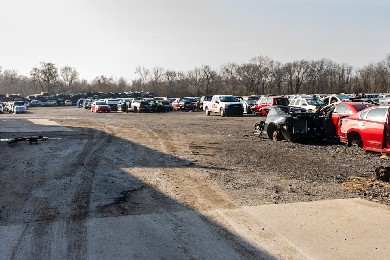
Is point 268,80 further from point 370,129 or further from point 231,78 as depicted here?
point 370,129

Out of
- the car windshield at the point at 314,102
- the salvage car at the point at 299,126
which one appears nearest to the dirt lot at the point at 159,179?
the salvage car at the point at 299,126

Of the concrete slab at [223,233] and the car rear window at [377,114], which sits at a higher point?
the car rear window at [377,114]

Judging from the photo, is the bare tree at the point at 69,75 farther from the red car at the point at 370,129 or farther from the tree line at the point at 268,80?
the red car at the point at 370,129

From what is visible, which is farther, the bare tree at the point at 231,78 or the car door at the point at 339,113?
the bare tree at the point at 231,78

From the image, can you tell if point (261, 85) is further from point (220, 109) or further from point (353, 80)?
point (220, 109)

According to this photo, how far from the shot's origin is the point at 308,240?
227 inches

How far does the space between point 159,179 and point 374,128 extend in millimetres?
6786

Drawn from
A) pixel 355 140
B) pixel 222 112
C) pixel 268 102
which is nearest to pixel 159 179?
pixel 355 140

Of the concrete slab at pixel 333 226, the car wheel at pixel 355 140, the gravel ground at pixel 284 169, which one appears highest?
the car wheel at pixel 355 140

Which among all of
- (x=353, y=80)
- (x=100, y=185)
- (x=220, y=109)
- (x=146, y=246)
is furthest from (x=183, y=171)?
(x=353, y=80)

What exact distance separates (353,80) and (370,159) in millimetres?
101080

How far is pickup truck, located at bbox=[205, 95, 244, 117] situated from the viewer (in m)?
34.3

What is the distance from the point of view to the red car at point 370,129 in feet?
38.8

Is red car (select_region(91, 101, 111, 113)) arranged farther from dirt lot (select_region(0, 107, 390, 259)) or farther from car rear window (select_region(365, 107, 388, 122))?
car rear window (select_region(365, 107, 388, 122))
